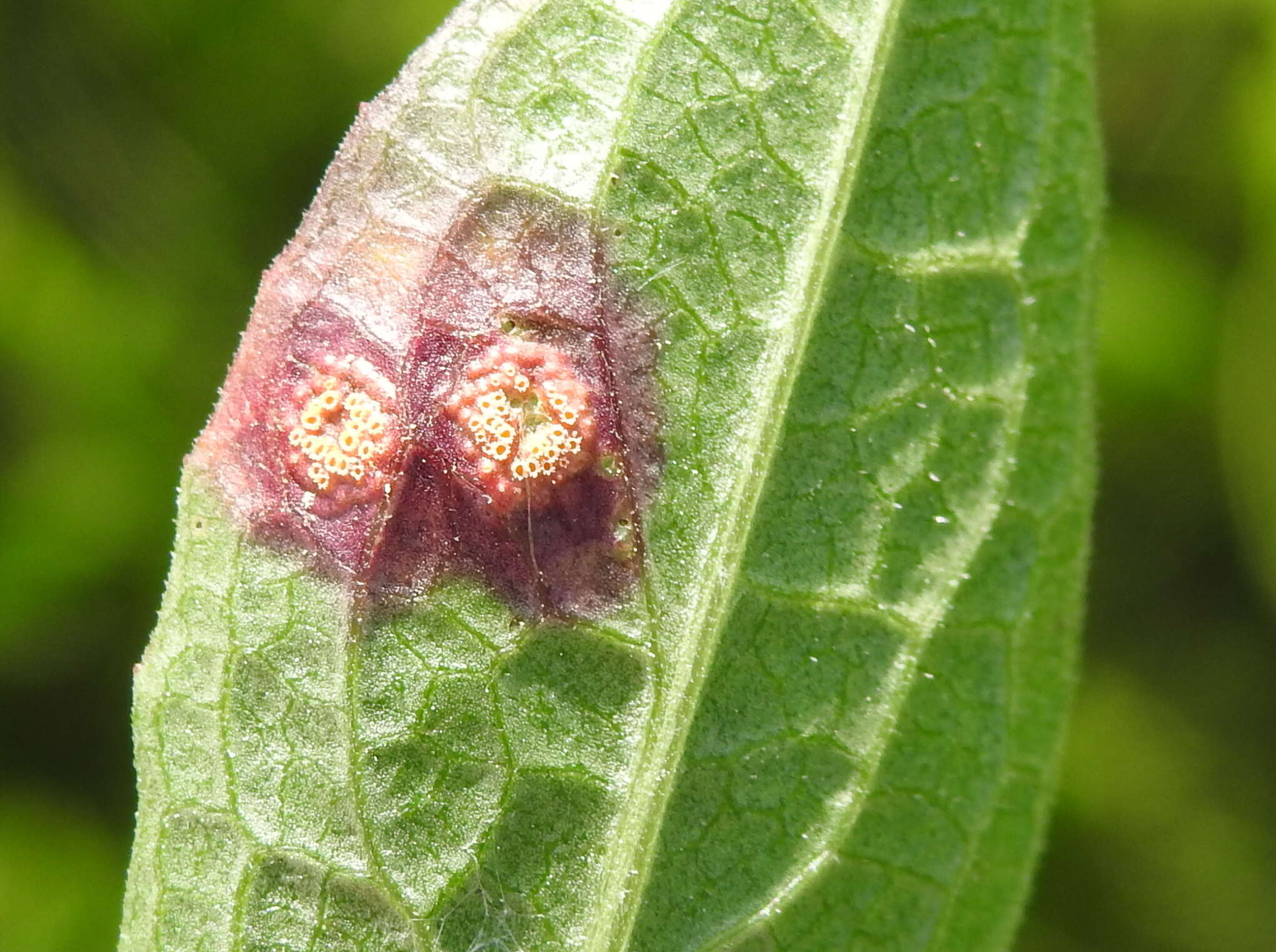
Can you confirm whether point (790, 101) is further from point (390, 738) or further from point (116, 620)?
point (116, 620)

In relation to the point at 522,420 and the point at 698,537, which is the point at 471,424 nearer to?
the point at 522,420

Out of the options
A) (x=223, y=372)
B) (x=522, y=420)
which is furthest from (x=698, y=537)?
(x=223, y=372)

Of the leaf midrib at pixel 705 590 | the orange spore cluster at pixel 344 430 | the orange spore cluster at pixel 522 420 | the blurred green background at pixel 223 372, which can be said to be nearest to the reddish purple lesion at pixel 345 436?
the orange spore cluster at pixel 344 430

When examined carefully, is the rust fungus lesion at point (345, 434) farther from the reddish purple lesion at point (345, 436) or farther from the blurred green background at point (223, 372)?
the blurred green background at point (223, 372)

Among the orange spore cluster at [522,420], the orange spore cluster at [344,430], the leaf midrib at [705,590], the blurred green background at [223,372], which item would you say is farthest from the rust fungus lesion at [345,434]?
the blurred green background at [223,372]

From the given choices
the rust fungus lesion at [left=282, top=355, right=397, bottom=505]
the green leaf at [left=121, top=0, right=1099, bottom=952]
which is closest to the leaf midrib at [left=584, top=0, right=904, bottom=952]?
the green leaf at [left=121, top=0, right=1099, bottom=952]

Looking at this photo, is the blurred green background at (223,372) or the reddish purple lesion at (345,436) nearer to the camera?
the reddish purple lesion at (345,436)

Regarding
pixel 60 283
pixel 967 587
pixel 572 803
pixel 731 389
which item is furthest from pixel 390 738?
pixel 60 283

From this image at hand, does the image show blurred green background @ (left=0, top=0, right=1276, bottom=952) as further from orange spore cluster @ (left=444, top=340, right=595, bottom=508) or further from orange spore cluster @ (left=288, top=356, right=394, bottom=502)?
orange spore cluster @ (left=444, top=340, right=595, bottom=508)
